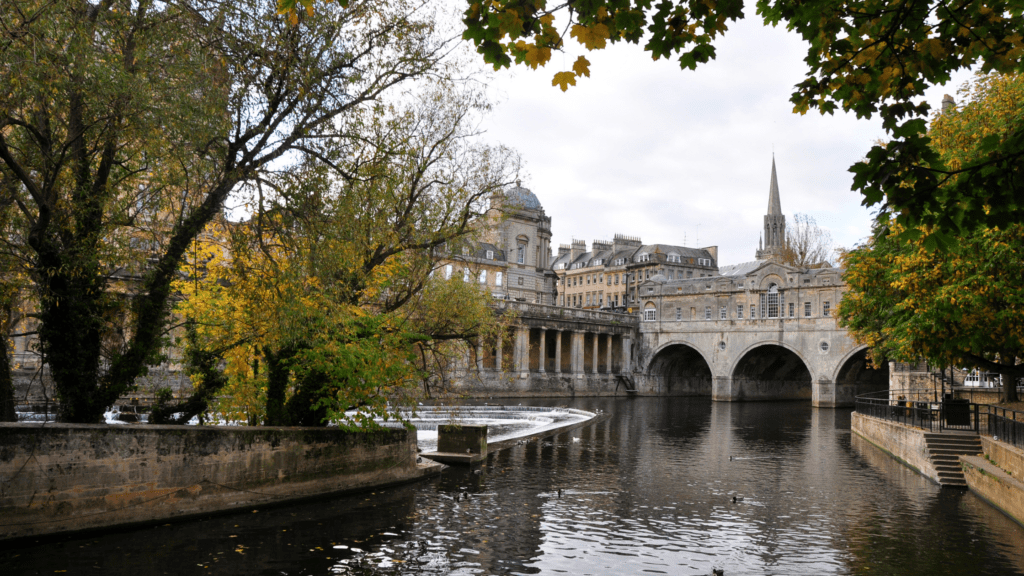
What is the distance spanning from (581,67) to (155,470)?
10.4 m

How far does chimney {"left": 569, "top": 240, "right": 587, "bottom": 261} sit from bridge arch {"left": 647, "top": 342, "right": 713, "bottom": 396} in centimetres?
3744

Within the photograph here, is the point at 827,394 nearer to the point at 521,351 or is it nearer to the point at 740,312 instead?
the point at 740,312

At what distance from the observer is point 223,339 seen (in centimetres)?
1530

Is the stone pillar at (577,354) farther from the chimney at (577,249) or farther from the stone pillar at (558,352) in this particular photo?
the chimney at (577,249)

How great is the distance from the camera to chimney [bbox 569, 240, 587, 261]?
111938 millimetres

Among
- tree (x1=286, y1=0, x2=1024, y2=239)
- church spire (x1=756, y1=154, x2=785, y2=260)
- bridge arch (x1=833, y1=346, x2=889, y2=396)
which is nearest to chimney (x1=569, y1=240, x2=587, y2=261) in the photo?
church spire (x1=756, y1=154, x2=785, y2=260)

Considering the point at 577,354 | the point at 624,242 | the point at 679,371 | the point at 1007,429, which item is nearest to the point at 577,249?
the point at 624,242

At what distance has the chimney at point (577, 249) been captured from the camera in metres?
112

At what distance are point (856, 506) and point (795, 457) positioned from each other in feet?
30.3

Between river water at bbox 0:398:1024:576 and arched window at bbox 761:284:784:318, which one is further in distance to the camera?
arched window at bbox 761:284:784:318

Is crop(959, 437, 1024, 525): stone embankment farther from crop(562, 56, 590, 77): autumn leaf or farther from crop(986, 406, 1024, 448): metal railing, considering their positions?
crop(562, 56, 590, 77): autumn leaf

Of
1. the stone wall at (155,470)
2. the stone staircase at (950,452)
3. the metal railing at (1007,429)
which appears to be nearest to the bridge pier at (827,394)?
the stone staircase at (950,452)

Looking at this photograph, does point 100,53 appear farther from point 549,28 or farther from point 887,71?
point 887,71

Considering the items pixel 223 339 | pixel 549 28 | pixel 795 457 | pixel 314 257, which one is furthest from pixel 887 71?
pixel 795 457
